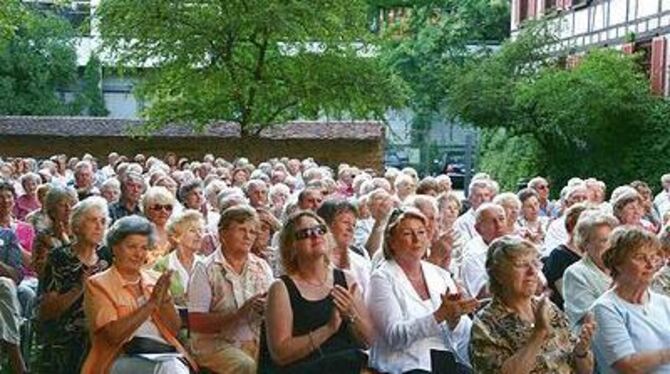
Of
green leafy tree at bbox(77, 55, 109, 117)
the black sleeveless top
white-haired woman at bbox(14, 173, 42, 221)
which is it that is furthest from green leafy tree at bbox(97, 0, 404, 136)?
green leafy tree at bbox(77, 55, 109, 117)

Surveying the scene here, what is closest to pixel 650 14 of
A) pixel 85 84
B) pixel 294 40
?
pixel 294 40

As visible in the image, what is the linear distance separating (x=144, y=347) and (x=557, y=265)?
3.11 metres

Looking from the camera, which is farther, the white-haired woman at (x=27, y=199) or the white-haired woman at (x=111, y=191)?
the white-haired woman at (x=27, y=199)

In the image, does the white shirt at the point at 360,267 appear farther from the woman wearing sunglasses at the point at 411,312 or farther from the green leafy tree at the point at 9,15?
the green leafy tree at the point at 9,15

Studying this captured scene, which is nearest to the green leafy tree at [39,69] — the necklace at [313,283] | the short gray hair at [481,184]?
the short gray hair at [481,184]

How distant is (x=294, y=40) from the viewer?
27859mm

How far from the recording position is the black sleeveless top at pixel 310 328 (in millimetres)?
5539

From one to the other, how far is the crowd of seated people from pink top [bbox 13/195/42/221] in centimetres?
304

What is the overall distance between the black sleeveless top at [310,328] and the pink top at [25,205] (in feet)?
22.9

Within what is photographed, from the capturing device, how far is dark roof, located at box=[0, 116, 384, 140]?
130ft

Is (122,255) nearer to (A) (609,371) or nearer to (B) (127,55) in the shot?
(A) (609,371)

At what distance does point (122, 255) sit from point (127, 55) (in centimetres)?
2294

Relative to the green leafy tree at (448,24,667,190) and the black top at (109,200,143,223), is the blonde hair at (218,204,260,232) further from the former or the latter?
the green leafy tree at (448,24,667,190)

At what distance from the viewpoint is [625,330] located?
5.47 m
